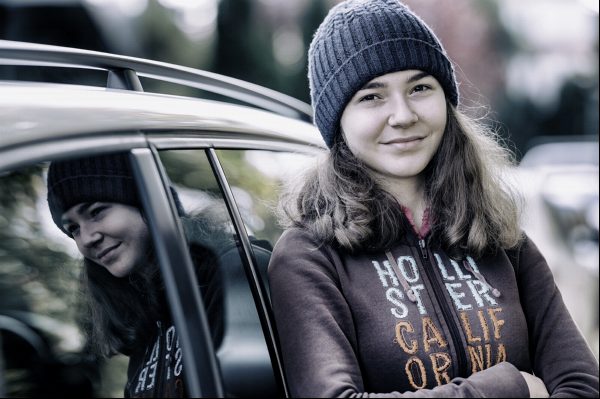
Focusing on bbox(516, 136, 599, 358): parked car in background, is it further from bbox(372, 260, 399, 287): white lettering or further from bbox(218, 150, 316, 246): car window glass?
bbox(372, 260, 399, 287): white lettering

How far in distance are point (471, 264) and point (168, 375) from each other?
0.97 m

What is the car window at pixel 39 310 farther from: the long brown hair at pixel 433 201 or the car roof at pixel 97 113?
the long brown hair at pixel 433 201

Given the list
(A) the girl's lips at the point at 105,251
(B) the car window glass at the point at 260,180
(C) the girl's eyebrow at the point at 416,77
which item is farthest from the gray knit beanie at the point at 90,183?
(C) the girl's eyebrow at the point at 416,77

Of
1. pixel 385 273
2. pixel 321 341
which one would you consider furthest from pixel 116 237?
pixel 385 273

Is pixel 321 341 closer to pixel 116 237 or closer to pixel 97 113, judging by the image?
pixel 116 237

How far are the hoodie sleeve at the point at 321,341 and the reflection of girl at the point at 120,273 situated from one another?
0.23 m

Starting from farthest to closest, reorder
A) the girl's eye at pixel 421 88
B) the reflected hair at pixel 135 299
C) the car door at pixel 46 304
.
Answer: the girl's eye at pixel 421 88 < the reflected hair at pixel 135 299 < the car door at pixel 46 304

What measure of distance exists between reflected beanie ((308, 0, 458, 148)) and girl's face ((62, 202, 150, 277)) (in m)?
0.82

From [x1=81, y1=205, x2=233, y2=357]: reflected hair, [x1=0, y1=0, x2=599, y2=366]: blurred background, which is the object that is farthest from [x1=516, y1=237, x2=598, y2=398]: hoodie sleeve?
[x1=0, y1=0, x2=599, y2=366]: blurred background

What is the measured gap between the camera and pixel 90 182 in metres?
1.79

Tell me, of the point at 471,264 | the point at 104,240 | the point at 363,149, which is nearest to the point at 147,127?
the point at 104,240

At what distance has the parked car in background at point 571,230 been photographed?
6.27m

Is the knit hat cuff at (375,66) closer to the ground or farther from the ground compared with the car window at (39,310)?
farther from the ground

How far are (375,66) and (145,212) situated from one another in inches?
33.9
